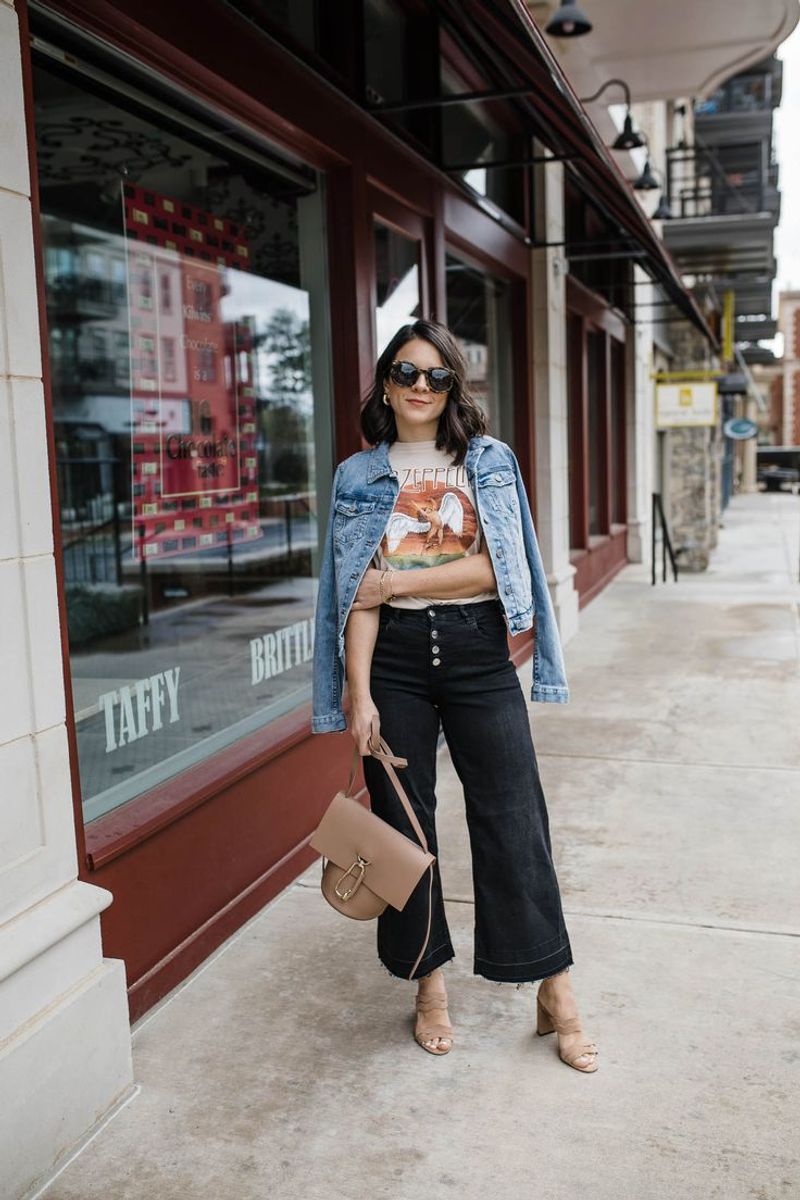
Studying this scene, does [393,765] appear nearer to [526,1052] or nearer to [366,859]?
[366,859]

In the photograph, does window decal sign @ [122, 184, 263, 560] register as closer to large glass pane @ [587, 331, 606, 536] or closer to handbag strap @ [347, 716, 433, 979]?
handbag strap @ [347, 716, 433, 979]

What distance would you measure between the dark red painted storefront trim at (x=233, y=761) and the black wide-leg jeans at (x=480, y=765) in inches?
31.1

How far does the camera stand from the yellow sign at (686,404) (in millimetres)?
14695

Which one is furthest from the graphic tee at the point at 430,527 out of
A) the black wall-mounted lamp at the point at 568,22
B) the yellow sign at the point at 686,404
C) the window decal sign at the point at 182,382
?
the yellow sign at the point at 686,404

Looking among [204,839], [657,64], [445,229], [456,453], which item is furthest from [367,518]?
[657,64]

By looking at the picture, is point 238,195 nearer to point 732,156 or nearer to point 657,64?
point 657,64

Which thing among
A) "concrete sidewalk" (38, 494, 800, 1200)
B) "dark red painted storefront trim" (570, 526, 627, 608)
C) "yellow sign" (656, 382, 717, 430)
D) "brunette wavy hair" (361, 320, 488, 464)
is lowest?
"concrete sidewalk" (38, 494, 800, 1200)

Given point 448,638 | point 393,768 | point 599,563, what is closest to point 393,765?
point 393,768

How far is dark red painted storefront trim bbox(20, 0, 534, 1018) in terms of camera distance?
3404mm

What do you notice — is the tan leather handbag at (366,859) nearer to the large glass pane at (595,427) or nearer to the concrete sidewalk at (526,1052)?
the concrete sidewalk at (526,1052)

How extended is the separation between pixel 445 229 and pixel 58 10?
3584 mm

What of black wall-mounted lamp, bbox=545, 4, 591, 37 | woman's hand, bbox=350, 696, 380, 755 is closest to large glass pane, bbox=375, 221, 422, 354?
black wall-mounted lamp, bbox=545, 4, 591, 37

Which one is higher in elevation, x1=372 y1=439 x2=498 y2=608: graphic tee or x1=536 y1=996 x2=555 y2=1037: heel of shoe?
x1=372 y1=439 x2=498 y2=608: graphic tee

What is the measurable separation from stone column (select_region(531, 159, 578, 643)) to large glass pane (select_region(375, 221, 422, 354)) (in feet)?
9.59
